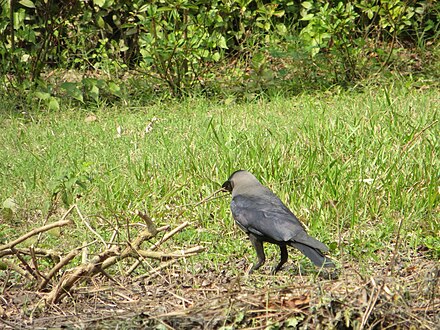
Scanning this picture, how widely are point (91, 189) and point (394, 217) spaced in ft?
6.65

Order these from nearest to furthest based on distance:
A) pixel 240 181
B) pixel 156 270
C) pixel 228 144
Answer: pixel 156 270 < pixel 240 181 < pixel 228 144

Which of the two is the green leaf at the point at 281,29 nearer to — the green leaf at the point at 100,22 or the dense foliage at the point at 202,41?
the dense foliage at the point at 202,41

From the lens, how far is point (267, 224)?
4.41 m

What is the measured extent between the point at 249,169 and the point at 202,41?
2.97 meters

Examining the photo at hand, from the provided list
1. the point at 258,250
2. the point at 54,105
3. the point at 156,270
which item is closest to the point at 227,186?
the point at 258,250

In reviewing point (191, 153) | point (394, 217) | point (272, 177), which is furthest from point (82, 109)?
point (394, 217)

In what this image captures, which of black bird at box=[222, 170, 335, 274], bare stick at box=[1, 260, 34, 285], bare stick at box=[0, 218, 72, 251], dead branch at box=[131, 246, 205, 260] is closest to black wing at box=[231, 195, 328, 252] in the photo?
black bird at box=[222, 170, 335, 274]

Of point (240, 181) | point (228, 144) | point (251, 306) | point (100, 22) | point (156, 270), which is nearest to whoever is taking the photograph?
point (251, 306)

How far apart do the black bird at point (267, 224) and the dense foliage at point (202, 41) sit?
11.6 feet

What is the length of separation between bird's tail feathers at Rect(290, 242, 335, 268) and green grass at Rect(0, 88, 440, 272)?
0.97ft

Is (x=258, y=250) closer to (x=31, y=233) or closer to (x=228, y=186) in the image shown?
(x=228, y=186)

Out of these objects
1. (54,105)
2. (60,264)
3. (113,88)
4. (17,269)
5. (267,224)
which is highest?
(267,224)

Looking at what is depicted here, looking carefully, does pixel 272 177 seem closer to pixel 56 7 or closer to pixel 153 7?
pixel 153 7

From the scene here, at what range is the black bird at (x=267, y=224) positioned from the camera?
421 centimetres
